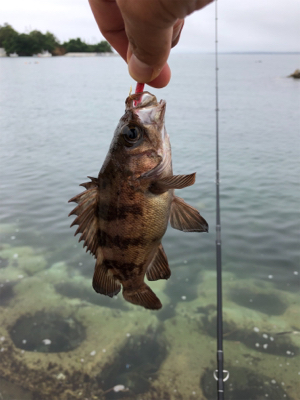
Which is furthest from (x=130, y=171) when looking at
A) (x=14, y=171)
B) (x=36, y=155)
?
(x=36, y=155)

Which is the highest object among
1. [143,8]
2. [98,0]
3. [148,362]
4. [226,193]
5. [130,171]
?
[98,0]

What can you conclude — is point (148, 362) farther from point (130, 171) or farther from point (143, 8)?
point (143, 8)

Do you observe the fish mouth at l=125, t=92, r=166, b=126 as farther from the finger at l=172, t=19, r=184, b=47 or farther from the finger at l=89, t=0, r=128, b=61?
the finger at l=89, t=0, r=128, b=61

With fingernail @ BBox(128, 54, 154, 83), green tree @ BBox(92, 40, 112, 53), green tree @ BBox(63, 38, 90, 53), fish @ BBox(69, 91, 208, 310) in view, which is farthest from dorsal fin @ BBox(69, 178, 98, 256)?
green tree @ BBox(63, 38, 90, 53)

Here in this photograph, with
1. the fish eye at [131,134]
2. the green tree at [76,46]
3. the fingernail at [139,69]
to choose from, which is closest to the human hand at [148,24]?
the fingernail at [139,69]

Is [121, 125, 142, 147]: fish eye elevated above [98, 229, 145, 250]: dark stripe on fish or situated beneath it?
elevated above

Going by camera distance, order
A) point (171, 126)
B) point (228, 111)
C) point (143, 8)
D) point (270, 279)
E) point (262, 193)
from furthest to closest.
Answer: point (228, 111) → point (171, 126) → point (262, 193) → point (270, 279) → point (143, 8)

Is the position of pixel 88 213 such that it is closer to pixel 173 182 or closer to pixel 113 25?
pixel 173 182
